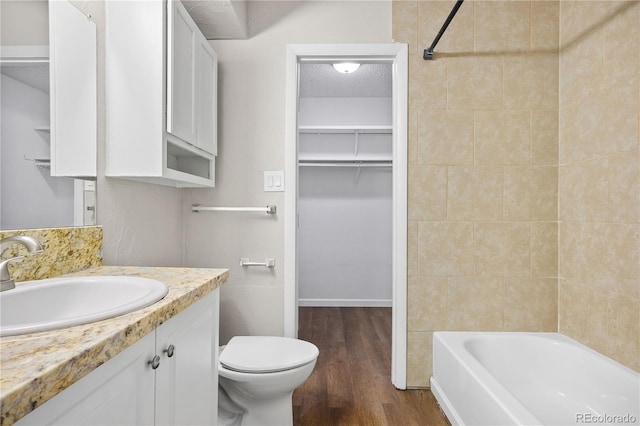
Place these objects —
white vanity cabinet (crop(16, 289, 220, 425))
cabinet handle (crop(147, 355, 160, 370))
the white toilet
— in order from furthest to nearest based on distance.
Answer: the white toilet
cabinet handle (crop(147, 355, 160, 370))
white vanity cabinet (crop(16, 289, 220, 425))

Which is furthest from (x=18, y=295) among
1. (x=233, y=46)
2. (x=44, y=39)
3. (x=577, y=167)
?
(x=577, y=167)

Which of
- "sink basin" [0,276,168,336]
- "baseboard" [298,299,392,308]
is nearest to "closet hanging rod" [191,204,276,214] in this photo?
"sink basin" [0,276,168,336]

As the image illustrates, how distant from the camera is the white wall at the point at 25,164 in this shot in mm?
921

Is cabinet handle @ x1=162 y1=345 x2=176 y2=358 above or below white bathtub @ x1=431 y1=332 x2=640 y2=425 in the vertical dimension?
above

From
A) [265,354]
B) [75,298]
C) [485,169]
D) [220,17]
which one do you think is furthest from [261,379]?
[220,17]

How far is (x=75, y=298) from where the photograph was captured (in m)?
0.96

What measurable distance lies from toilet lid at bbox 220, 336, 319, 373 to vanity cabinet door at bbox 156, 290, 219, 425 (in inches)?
10.1

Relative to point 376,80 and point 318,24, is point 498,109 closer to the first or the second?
point 318,24

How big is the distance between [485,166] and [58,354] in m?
2.01

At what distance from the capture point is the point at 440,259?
1917mm

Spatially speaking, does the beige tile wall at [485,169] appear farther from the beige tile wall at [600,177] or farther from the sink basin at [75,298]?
the sink basin at [75,298]

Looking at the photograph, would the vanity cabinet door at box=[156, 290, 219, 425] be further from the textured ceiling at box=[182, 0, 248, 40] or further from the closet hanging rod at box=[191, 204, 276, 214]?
the textured ceiling at box=[182, 0, 248, 40]

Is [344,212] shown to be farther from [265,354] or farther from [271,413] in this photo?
[271,413]

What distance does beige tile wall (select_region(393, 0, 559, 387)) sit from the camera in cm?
190
